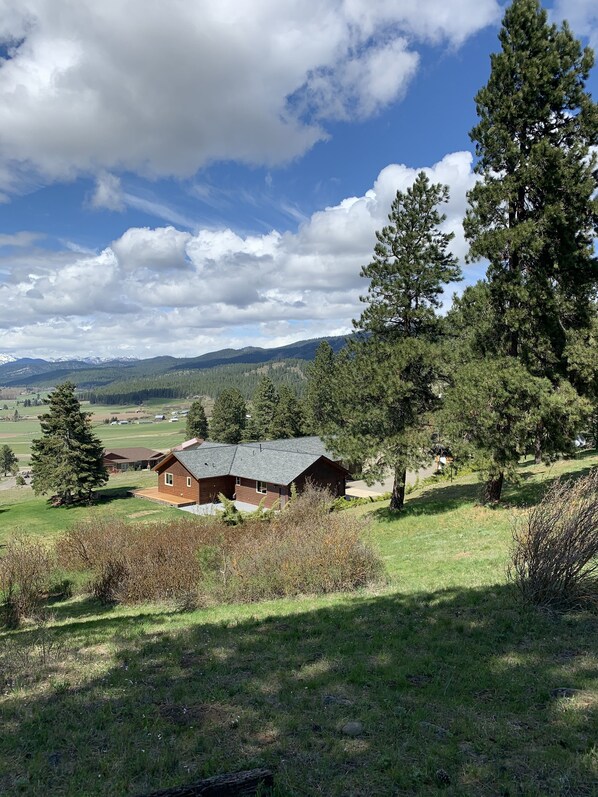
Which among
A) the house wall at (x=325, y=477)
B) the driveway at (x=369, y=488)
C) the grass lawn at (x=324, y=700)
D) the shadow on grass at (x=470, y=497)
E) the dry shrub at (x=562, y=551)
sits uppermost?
the dry shrub at (x=562, y=551)

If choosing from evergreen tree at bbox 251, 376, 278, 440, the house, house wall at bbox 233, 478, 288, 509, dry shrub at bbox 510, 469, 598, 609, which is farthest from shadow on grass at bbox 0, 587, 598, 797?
evergreen tree at bbox 251, 376, 278, 440

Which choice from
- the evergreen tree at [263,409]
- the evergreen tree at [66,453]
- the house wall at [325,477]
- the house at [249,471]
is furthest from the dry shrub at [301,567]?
the evergreen tree at [263,409]

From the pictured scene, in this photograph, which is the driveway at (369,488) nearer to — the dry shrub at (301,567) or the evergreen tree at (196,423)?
the dry shrub at (301,567)

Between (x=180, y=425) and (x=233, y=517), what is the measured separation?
177 metres

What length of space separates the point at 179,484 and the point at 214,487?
12.6 ft

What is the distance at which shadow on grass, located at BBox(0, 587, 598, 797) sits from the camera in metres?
4.41

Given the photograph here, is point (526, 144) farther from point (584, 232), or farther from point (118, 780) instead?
point (118, 780)

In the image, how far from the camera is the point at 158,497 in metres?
46.3

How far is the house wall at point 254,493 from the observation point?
39281 mm

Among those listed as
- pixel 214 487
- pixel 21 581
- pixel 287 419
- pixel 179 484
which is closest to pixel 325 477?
pixel 214 487

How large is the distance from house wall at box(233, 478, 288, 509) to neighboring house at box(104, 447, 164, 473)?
50851 millimetres

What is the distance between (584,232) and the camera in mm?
16516

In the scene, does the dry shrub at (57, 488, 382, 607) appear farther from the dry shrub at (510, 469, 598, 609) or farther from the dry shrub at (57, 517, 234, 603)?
the dry shrub at (510, 469, 598, 609)

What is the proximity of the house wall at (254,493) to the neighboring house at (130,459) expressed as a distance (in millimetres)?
50851
